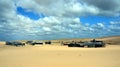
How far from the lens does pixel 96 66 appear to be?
16.6 meters

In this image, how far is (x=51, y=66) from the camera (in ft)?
55.1

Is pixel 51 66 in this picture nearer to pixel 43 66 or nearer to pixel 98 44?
pixel 43 66

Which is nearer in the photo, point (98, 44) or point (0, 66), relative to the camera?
point (0, 66)

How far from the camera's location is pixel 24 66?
16.6 meters

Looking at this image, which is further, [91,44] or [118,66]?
[91,44]

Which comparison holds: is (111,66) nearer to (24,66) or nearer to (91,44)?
(24,66)

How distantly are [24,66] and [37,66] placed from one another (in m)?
1.00

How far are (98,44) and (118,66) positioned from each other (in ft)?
151

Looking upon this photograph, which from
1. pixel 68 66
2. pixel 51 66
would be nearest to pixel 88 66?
pixel 68 66

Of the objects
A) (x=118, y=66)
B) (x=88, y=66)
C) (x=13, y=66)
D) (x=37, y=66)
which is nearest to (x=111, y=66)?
→ (x=118, y=66)

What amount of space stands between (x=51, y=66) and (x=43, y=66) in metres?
0.63

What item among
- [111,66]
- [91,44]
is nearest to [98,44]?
[91,44]

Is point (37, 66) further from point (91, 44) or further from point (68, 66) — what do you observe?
point (91, 44)

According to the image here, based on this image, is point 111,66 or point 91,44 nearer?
point 111,66
